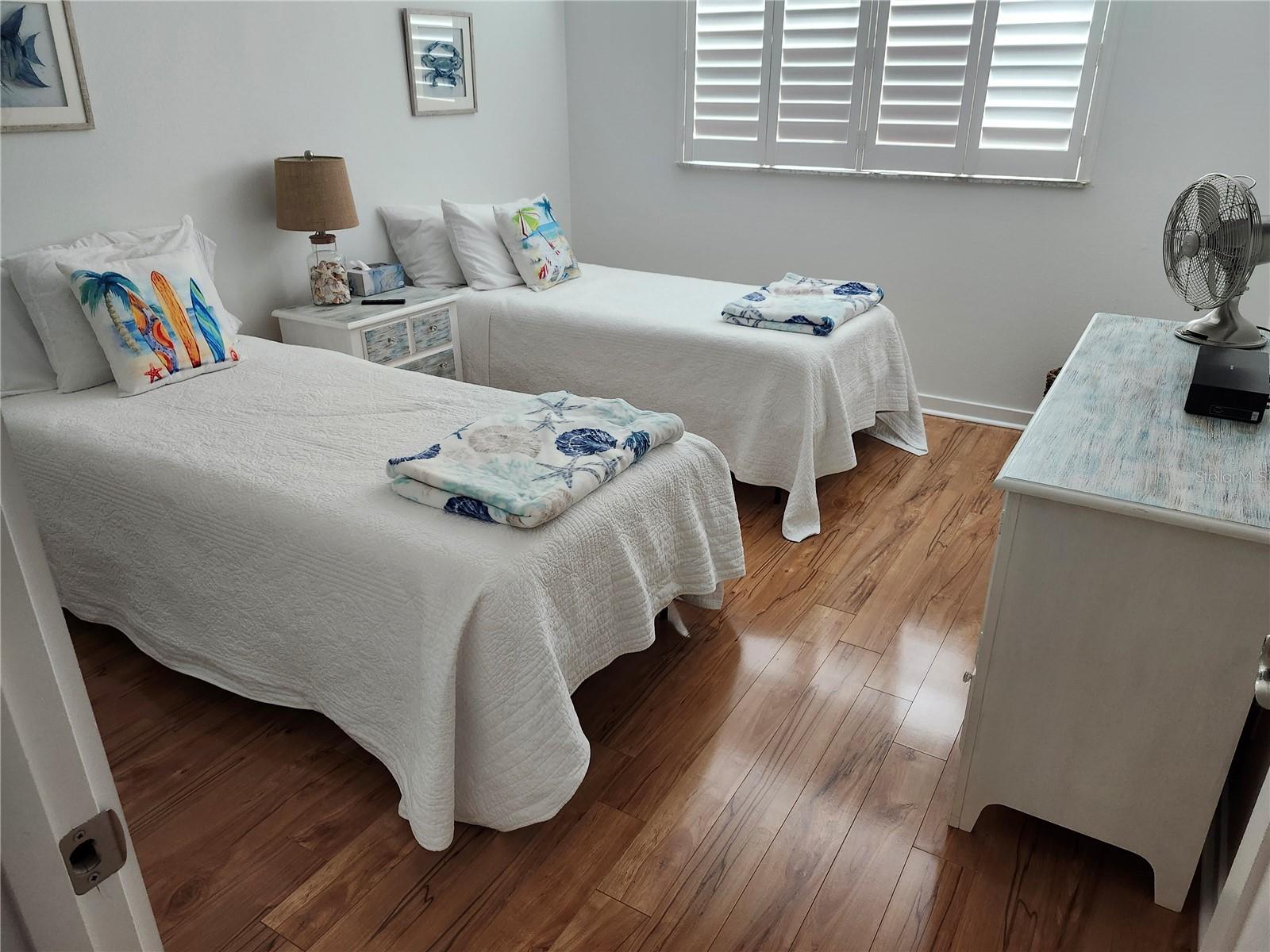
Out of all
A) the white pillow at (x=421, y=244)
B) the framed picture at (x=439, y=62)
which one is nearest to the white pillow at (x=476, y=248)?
the white pillow at (x=421, y=244)

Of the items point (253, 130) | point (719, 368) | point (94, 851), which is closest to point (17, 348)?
point (253, 130)

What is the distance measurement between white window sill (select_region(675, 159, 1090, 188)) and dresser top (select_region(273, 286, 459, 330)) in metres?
1.49

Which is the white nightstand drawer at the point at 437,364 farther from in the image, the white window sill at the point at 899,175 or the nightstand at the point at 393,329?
the white window sill at the point at 899,175

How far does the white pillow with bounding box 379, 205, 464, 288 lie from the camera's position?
374 cm

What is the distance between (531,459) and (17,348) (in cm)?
159

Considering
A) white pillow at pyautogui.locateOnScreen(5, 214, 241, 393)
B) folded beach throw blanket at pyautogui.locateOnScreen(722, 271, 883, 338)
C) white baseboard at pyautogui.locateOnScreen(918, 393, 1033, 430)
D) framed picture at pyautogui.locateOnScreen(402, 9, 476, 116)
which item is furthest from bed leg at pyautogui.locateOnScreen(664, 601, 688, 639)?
framed picture at pyautogui.locateOnScreen(402, 9, 476, 116)

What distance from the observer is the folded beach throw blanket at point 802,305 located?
10.3ft

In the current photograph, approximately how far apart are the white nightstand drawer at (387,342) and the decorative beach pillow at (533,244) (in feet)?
2.18

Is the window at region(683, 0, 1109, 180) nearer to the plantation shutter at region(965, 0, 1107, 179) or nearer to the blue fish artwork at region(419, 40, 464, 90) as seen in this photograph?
the plantation shutter at region(965, 0, 1107, 179)

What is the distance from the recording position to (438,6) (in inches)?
148

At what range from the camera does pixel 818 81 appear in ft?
12.7

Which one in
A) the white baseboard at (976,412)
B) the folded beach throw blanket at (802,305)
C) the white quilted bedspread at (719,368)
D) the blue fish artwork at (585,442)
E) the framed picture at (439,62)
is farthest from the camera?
the white baseboard at (976,412)

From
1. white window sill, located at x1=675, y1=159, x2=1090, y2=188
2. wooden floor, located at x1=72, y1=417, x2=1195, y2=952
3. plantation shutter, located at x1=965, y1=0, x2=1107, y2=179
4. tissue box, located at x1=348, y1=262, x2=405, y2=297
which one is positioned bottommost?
wooden floor, located at x1=72, y1=417, x2=1195, y2=952

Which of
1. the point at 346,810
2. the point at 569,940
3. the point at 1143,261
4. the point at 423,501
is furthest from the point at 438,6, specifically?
the point at 569,940
